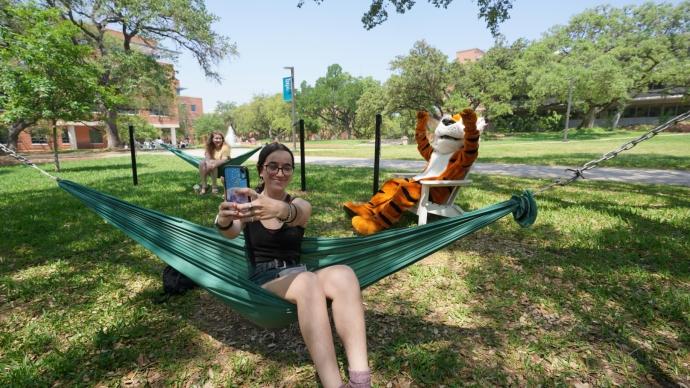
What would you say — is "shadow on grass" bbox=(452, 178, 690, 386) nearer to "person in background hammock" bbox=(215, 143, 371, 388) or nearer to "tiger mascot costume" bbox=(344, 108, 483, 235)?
"tiger mascot costume" bbox=(344, 108, 483, 235)

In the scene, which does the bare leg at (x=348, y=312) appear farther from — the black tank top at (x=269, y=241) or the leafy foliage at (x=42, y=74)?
the leafy foliage at (x=42, y=74)

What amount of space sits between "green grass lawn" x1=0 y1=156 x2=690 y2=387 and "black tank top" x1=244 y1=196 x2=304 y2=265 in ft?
1.82

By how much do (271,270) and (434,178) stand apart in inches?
92.3

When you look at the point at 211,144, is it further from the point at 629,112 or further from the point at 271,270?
the point at 629,112

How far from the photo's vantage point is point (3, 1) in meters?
12.5

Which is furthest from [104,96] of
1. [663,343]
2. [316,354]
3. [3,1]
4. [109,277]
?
[663,343]

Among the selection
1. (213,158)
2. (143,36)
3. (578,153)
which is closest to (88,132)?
(143,36)

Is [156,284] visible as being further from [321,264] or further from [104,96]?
[104,96]

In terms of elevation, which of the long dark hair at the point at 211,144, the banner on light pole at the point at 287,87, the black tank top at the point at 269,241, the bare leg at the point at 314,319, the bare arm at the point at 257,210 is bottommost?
the bare leg at the point at 314,319

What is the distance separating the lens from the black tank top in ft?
5.79

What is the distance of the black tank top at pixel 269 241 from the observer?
176 centimetres

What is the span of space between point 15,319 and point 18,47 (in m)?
9.05

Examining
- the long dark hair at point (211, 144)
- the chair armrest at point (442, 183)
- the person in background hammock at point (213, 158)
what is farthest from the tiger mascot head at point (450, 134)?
the long dark hair at point (211, 144)

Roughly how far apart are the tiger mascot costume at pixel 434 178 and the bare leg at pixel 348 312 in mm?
1904
